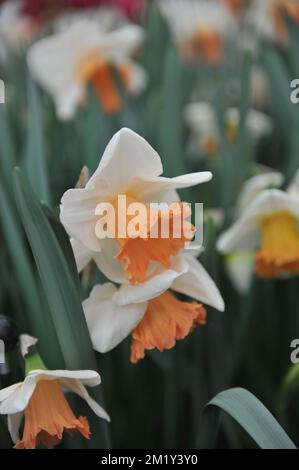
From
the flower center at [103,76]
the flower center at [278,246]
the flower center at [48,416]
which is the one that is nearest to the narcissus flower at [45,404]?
the flower center at [48,416]

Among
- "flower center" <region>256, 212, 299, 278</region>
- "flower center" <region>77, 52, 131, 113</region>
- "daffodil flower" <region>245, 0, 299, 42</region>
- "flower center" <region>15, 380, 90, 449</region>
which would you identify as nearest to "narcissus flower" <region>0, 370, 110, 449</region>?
"flower center" <region>15, 380, 90, 449</region>

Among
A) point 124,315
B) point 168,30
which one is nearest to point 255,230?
point 124,315

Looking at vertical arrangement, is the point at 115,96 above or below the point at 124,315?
above

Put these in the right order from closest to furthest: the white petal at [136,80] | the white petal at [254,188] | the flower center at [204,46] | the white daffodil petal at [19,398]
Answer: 1. the white daffodil petal at [19,398]
2. the white petal at [254,188]
3. the white petal at [136,80]
4. the flower center at [204,46]

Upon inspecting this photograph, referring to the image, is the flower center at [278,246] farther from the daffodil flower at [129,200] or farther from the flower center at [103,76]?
the flower center at [103,76]

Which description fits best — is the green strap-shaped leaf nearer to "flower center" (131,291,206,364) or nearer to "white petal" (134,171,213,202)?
"flower center" (131,291,206,364)

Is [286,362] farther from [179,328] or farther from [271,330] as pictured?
[179,328]

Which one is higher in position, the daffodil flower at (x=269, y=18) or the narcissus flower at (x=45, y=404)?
the daffodil flower at (x=269, y=18)
